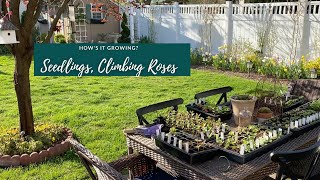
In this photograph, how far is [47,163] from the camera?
357 cm

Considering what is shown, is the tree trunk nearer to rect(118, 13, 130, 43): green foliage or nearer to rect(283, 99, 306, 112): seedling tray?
rect(283, 99, 306, 112): seedling tray

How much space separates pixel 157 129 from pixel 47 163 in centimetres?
160

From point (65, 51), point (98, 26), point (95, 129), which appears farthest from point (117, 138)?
point (98, 26)

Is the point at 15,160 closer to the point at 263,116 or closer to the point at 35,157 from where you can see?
the point at 35,157

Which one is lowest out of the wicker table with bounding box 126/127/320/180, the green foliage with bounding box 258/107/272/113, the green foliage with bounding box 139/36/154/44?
the wicker table with bounding box 126/127/320/180

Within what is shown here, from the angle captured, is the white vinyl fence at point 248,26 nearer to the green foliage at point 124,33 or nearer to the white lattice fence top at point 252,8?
the white lattice fence top at point 252,8

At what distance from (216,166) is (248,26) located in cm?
764

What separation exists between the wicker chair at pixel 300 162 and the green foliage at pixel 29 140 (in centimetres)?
268

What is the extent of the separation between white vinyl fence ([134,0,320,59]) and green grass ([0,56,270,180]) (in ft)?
5.69

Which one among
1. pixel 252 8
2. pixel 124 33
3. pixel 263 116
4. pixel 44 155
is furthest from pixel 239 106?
pixel 124 33

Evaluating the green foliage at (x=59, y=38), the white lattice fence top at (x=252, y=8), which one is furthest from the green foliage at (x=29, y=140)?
the green foliage at (x=59, y=38)

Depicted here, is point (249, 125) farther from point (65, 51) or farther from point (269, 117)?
point (65, 51)

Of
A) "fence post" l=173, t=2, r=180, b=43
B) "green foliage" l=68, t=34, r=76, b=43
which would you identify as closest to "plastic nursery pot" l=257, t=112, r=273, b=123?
"fence post" l=173, t=2, r=180, b=43

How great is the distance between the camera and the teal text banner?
29.1 feet
